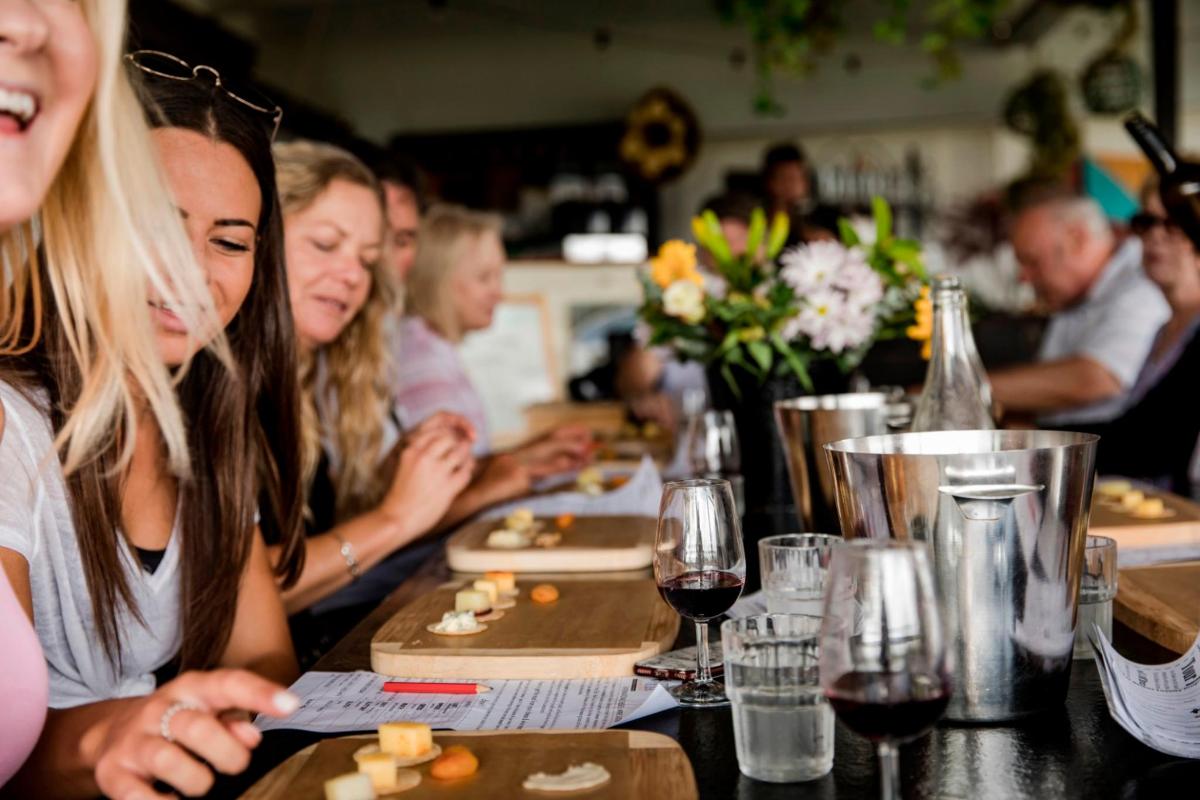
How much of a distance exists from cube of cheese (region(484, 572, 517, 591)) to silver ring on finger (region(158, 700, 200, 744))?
1.79ft

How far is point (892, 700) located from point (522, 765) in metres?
0.27

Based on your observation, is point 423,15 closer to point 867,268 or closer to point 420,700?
point 867,268

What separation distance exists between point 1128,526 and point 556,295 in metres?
5.26

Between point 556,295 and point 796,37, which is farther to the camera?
point 556,295

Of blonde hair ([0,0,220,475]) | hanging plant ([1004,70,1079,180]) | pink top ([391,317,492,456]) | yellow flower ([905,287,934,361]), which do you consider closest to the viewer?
blonde hair ([0,0,220,475])

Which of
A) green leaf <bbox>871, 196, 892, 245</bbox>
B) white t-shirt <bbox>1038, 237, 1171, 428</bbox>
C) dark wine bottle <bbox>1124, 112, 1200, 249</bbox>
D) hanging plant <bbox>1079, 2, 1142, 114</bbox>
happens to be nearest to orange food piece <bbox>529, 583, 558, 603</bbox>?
green leaf <bbox>871, 196, 892, 245</bbox>

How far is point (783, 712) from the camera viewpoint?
0.85m

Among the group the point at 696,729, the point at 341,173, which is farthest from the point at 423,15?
the point at 696,729

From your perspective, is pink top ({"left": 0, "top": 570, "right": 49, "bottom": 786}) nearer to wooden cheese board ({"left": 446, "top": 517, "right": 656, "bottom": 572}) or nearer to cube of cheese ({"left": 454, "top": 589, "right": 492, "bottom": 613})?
cube of cheese ({"left": 454, "top": 589, "right": 492, "bottom": 613})

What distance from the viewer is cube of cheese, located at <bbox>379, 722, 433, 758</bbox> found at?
868 millimetres

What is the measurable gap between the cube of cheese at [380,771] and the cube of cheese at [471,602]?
489 mm

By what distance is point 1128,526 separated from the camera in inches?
63.4

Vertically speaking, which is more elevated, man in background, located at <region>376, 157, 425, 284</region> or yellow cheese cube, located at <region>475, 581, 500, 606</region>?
man in background, located at <region>376, 157, 425, 284</region>

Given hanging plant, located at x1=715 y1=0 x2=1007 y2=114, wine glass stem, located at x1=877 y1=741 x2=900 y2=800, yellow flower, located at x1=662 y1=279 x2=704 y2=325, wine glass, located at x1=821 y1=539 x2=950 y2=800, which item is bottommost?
wine glass stem, located at x1=877 y1=741 x2=900 y2=800
